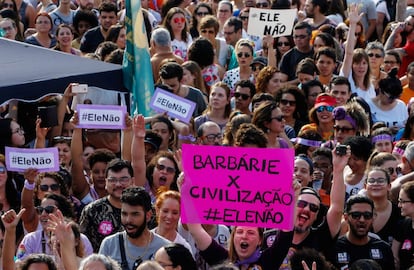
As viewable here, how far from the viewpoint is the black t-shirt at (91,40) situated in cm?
1666

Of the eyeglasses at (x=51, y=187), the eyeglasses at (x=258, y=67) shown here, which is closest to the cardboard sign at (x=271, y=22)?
the eyeglasses at (x=258, y=67)

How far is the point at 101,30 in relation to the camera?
16.8 m

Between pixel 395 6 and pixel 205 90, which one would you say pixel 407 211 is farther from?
pixel 395 6

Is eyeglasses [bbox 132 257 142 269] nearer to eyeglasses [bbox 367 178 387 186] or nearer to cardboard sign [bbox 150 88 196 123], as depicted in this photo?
eyeglasses [bbox 367 178 387 186]

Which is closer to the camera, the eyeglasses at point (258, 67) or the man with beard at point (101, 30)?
the eyeglasses at point (258, 67)

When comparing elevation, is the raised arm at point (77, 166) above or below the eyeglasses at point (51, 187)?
above

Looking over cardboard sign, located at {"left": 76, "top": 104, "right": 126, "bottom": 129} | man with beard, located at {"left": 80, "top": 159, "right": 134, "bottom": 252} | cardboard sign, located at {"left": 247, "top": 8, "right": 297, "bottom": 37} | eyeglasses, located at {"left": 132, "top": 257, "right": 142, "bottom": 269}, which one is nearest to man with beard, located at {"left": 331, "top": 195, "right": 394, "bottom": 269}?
eyeglasses, located at {"left": 132, "top": 257, "right": 142, "bottom": 269}

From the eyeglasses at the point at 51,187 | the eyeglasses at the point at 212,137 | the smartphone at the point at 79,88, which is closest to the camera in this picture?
the eyeglasses at the point at 51,187

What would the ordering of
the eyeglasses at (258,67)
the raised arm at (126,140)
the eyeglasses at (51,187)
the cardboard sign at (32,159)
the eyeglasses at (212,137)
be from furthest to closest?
1. the eyeglasses at (258,67)
2. the eyeglasses at (212,137)
3. the raised arm at (126,140)
4. the cardboard sign at (32,159)
5. the eyeglasses at (51,187)

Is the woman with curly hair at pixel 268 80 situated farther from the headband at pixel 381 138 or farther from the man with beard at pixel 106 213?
the man with beard at pixel 106 213

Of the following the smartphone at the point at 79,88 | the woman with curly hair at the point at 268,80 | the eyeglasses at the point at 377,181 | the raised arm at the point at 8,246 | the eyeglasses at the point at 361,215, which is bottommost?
the raised arm at the point at 8,246

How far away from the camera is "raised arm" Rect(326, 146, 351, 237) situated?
10156 mm

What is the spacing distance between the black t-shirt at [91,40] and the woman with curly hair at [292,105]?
11.9ft

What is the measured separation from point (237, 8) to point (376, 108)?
17.2ft
